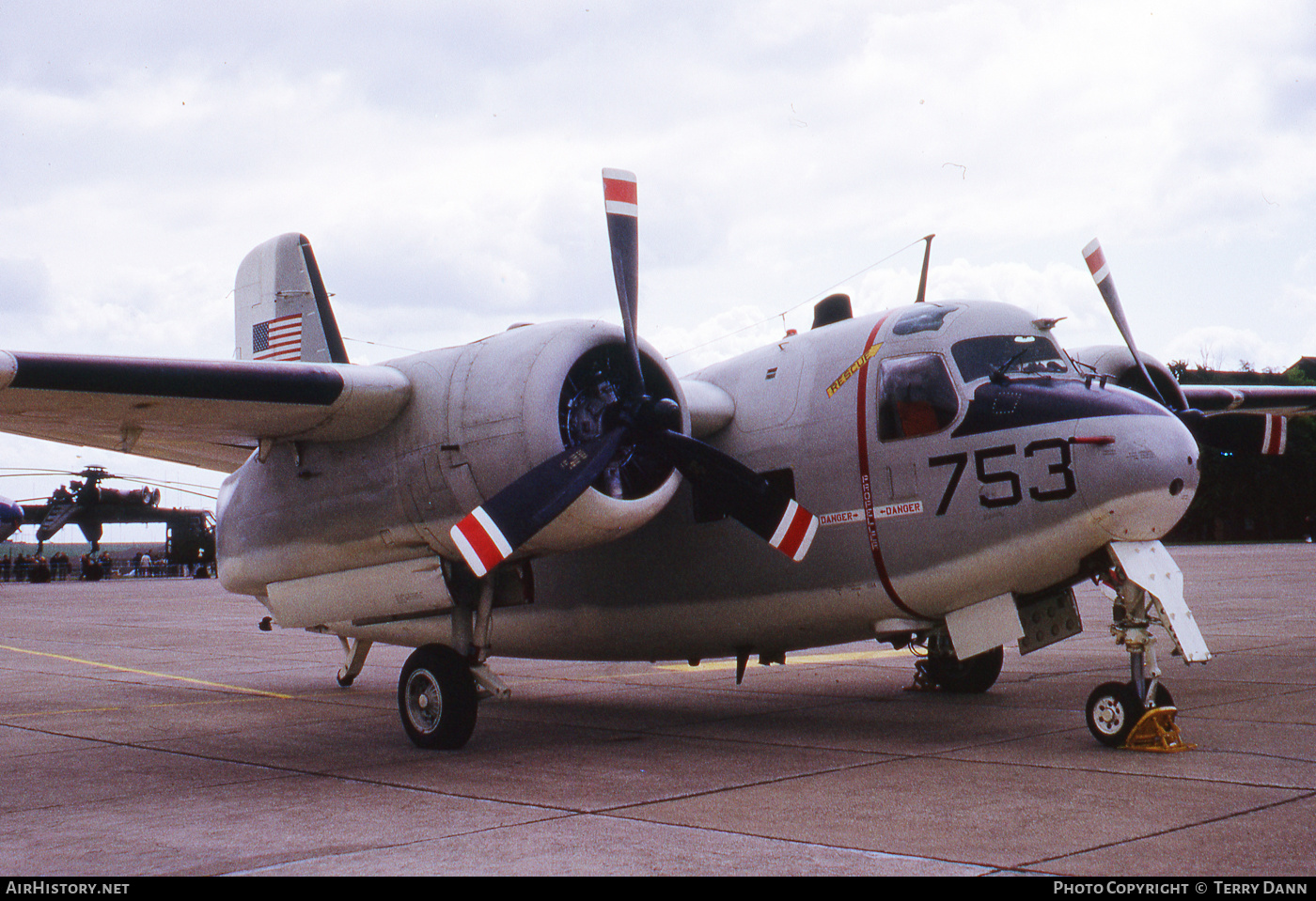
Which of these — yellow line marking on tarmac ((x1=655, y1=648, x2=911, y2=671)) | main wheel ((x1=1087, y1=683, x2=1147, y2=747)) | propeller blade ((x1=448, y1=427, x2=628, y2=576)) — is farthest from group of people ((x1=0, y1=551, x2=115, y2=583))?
main wheel ((x1=1087, y1=683, x2=1147, y2=747))

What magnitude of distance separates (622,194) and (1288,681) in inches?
348

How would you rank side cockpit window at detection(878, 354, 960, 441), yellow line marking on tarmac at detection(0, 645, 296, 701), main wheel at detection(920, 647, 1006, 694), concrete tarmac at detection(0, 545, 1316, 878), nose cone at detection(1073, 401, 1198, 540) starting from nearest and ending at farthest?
concrete tarmac at detection(0, 545, 1316, 878), nose cone at detection(1073, 401, 1198, 540), side cockpit window at detection(878, 354, 960, 441), main wheel at detection(920, 647, 1006, 694), yellow line marking on tarmac at detection(0, 645, 296, 701)

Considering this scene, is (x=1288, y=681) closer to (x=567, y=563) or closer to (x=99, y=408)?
(x=567, y=563)

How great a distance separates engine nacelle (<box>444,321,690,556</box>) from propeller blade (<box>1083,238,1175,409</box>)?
179 inches

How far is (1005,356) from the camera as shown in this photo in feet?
30.9

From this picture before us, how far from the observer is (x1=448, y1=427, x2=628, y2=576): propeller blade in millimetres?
8641

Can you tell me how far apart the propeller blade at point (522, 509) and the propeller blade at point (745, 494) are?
77cm

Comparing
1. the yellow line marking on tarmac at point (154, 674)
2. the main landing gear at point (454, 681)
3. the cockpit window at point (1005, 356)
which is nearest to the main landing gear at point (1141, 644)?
the cockpit window at point (1005, 356)

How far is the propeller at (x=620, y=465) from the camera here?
870cm

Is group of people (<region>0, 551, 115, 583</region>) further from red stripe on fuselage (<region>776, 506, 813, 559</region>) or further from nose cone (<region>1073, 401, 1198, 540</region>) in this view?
nose cone (<region>1073, 401, 1198, 540</region>)

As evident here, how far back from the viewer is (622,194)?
33.9ft

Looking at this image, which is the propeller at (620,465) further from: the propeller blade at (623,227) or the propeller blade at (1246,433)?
the propeller blade at (1246,433)

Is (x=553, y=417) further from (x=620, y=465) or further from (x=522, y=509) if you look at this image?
(x=620, y=465)

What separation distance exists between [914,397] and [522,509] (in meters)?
3.33
